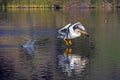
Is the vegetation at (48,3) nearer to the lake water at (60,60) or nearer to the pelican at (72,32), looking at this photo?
the lake water at (60,60)

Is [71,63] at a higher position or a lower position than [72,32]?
lower

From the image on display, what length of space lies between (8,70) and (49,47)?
7962 mm

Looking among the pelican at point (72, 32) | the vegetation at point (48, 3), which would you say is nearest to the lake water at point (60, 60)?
the pelican at point (72, 32)

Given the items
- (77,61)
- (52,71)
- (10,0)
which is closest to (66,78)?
(52,71)

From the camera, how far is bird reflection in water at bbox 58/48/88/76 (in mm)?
20078

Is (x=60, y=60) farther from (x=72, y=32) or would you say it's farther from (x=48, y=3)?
(x=48, y=3)

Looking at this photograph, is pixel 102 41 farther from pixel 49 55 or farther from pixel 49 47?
pixel 49 55

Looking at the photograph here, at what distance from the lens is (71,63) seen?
21969 mm

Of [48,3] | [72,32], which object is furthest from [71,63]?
[48,3]

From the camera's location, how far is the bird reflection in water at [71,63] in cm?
2008

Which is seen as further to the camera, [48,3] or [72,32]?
[48,3]

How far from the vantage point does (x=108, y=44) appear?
29141mm

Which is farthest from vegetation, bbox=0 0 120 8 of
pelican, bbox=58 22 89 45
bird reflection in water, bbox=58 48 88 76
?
bird reflection in water, bbox=58 48 88 76

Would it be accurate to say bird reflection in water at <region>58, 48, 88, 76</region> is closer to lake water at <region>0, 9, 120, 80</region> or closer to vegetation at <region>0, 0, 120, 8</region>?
lake water at <region>0, 9, 120, 80</region>
